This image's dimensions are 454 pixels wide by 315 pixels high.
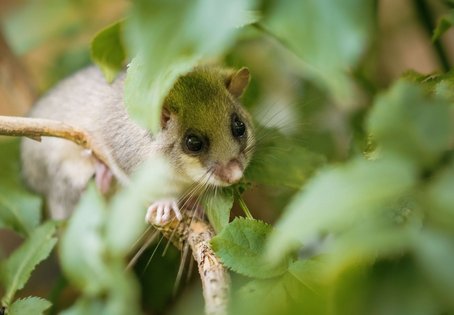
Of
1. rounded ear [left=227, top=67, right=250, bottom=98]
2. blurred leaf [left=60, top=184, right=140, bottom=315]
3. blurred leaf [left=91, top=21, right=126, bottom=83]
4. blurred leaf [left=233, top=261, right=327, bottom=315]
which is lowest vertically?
blurred leaf [left=233, top=261, right=327, bottom=315]

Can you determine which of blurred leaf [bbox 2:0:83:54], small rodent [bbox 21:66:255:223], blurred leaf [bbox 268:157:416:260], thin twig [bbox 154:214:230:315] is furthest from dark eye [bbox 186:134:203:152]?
blurred leaf [bbox 2:0:83:54]

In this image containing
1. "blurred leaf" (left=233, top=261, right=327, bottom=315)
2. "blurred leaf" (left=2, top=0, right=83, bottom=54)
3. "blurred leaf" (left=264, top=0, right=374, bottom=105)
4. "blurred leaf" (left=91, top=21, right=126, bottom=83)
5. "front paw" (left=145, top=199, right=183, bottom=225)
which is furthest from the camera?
"blurred leaf" (left=2, top=0, right=83, bottom=54)

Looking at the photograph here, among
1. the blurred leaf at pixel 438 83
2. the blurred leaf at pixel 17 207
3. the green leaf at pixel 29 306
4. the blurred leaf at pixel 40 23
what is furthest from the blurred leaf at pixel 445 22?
the blurred leaf at pixel 40 23

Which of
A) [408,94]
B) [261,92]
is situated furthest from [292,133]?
[408,94]

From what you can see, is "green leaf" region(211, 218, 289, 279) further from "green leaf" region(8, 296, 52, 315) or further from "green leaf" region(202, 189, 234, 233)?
"green leaf" region(8, 296, 52, 315)

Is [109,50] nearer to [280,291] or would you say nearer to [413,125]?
[280,291]

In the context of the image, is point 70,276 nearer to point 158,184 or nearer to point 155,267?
point 158,184

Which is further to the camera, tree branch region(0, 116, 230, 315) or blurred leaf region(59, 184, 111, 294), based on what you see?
tree branch region(0, 116, 230, 315)

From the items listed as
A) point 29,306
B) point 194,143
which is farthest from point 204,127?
point 29,306
